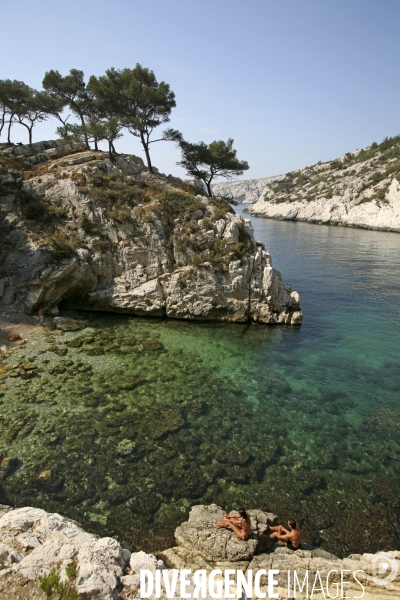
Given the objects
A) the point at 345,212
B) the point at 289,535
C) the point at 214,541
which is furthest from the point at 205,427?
the point at 345,212

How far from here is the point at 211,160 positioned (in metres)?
42.7

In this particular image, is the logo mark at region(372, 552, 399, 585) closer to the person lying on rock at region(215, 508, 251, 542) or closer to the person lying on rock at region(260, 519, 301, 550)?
the person lying on rock at region(260, 519, 301, 550)

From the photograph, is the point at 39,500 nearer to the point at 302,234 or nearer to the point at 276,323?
the point at 276,323

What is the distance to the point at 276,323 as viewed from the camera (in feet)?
90.6

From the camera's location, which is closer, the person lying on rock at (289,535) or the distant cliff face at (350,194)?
the person lying on rock at (289,535)

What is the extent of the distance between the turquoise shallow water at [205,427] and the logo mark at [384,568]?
1.75 meters

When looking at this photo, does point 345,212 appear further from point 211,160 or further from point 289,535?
point 289,535

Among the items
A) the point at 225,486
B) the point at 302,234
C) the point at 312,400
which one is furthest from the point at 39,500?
the point at 302,234

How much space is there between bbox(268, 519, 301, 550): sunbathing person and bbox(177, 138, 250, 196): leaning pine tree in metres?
38.1

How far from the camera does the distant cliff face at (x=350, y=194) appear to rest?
301 ft

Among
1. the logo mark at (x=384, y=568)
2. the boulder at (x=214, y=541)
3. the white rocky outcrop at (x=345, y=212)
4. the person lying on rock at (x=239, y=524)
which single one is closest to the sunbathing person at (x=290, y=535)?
the boulder at (x=214, y=541)

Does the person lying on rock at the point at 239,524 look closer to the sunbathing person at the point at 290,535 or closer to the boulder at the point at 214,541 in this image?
the boulder at the point at 214,541

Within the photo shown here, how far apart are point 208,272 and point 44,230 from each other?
1503cm

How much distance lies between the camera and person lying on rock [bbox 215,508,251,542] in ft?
32.1
